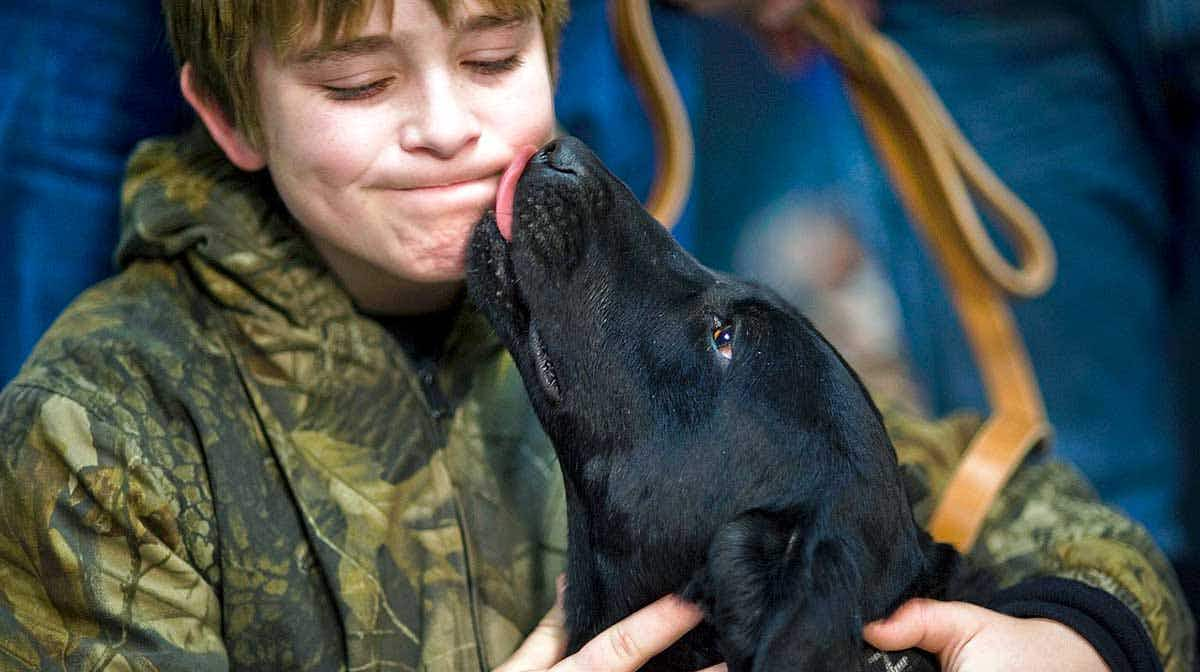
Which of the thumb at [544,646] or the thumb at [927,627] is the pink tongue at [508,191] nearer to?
the thumb at [544,646]

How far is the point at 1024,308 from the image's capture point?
3.22 m

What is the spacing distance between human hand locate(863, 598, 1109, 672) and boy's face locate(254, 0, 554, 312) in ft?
2.44

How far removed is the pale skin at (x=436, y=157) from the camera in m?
1.45

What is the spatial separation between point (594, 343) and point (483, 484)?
1.26ft

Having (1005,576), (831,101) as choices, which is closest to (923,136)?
(831,101)

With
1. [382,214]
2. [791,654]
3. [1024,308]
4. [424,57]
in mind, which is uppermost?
[424,57]

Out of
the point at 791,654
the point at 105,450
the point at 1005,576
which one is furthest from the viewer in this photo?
the point at 1005,576

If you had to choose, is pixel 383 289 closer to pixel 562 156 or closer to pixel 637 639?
pixel 562 156

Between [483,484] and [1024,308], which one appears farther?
[1024,308]

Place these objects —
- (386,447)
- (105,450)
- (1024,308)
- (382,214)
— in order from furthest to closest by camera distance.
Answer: (1024,308) < (386,447) < (382,214) < (105,450)

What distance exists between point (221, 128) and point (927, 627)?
3.95 feet

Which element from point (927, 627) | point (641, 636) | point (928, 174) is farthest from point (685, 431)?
point (928, 174)

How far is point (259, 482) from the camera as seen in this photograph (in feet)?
5.21

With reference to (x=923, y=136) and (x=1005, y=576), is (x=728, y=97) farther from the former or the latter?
(x=1005, y=576)
